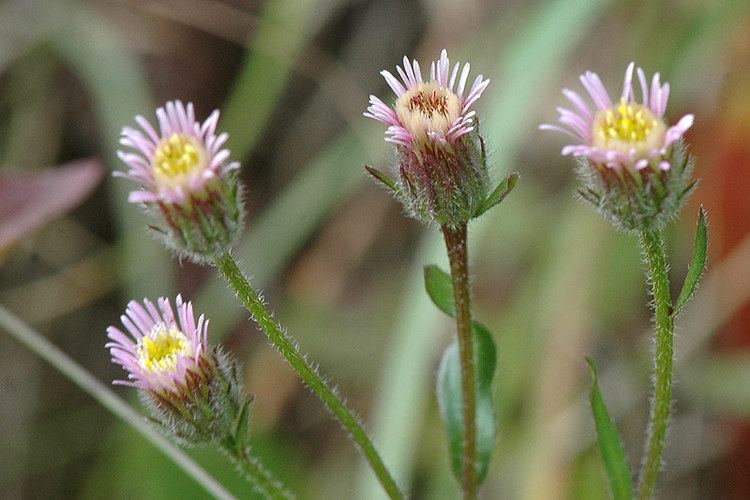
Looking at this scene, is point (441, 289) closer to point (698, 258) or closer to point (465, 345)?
point (465, 345)

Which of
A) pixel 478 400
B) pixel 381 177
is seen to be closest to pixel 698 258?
pixel 381 177

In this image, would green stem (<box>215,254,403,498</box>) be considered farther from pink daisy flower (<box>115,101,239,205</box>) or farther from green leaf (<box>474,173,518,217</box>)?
green leaf (<box>474,173,518,217</box>)

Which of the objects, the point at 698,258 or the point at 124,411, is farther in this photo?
the point at 124,411

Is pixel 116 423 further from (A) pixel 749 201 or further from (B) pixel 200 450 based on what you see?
(A) pixel 749 201

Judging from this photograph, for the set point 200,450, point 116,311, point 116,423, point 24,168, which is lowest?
point 200,450

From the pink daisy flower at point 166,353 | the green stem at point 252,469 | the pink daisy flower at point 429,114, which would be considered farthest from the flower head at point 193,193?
the green stem at point 252,469

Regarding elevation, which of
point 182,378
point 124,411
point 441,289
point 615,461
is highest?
point 124,411

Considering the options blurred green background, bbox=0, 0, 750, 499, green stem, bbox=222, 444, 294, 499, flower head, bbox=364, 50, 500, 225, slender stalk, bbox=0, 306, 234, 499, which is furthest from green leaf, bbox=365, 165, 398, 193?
blurred green background, bbox=0, 0, 750, 499

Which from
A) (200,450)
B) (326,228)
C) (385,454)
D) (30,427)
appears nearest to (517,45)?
(326,228)
